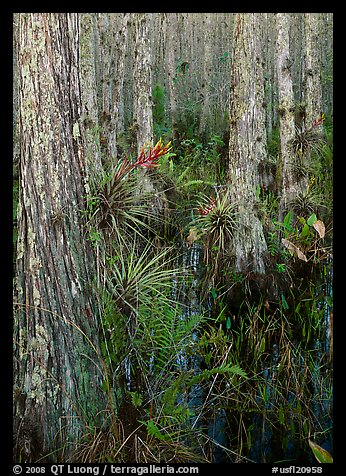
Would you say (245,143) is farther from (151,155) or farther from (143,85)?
(143,85)

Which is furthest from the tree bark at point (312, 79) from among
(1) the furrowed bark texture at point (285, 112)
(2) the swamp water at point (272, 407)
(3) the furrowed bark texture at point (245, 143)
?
(2) the swamp water at point (272, 407)

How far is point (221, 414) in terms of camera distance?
3.13m

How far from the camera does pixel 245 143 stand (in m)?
4.33

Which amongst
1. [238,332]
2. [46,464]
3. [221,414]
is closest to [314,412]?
[221,414]

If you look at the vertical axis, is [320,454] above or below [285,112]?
below

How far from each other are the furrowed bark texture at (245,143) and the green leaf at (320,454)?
5.78ft

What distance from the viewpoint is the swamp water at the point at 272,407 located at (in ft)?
9.77

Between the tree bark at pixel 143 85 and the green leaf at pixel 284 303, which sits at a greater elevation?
the tree bark at pixel 143 85

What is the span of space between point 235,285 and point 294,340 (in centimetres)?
74

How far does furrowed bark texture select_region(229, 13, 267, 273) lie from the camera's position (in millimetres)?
4246

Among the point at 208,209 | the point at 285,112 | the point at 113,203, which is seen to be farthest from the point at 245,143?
the point at 113,203

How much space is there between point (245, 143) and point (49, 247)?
97.1 inches

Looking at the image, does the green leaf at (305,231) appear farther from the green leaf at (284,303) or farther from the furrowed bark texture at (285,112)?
the furrowed bark texture at (285,112)

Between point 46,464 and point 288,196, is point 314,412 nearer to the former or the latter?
point 46,464
